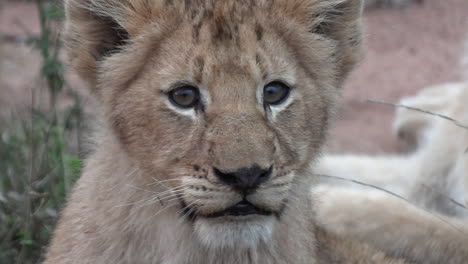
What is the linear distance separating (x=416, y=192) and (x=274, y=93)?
305 centimetres

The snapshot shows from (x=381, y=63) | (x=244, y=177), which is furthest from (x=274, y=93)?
(x=381, y=63)

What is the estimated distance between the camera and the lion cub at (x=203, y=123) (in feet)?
10.0

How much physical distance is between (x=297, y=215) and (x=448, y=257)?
115cm

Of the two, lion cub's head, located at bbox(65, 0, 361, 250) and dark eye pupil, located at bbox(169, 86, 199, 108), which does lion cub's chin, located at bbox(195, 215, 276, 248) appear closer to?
lion cub's head, located at bbox(65, 0, 361, 250)

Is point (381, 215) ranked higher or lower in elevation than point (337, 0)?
lower

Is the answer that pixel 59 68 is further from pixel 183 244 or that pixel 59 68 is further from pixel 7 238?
pixel 183 244

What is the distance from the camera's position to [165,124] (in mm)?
3176

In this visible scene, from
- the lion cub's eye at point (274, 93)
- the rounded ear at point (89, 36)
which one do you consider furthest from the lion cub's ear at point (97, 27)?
the lion cub's eye at point (274, 93)

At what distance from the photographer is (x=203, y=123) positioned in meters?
3.11

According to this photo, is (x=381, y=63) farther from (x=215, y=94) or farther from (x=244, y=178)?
(x=244, y=178)

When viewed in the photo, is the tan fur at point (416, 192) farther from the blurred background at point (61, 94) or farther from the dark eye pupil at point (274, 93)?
the dark eye pupil at point (274, 93)

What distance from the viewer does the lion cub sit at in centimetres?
306

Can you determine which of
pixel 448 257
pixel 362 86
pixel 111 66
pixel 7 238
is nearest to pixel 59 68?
pixel 7 238

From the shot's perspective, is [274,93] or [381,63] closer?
[274,93]
